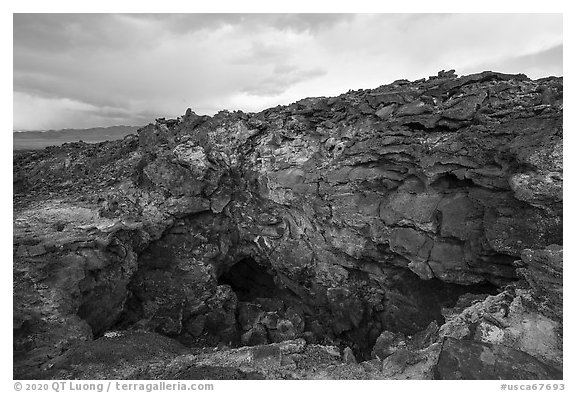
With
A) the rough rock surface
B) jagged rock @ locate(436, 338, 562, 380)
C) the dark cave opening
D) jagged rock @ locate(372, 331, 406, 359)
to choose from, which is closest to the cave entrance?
the rough rock surface

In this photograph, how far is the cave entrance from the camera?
25.4 m

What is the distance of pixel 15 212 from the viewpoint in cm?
1859

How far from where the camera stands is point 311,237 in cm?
2173

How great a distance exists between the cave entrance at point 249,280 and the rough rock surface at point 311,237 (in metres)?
0.11

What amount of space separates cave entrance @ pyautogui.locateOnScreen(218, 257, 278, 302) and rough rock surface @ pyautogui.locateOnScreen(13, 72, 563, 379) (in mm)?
114

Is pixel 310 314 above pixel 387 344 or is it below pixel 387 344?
below

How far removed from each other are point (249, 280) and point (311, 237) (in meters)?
7.77

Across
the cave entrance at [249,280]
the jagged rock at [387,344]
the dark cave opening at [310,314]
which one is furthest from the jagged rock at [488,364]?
the cave entrance at [249,280]

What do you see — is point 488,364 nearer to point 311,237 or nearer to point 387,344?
point 387,344

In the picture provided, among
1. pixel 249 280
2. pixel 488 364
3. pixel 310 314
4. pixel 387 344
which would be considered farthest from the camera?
pixel 249 280

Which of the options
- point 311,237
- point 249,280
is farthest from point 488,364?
point 249,280

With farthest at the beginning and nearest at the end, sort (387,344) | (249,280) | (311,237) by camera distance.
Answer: (249,280) → (311,237) → (387,344)

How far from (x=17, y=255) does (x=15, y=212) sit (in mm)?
4418

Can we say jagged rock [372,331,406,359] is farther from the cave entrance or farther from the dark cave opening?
the cave entrance
